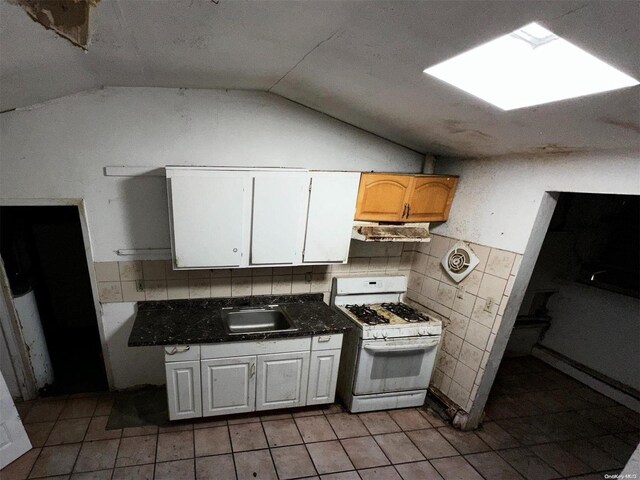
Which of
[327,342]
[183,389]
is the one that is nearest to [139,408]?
[183,389]

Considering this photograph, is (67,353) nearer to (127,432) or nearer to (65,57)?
(127,432)

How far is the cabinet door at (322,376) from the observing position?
98.4 inches

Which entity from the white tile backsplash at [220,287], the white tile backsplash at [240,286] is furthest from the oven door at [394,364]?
the white tile backsplash at [220,287]

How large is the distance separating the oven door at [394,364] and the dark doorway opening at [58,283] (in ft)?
7.46

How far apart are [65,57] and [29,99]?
0.71 metres

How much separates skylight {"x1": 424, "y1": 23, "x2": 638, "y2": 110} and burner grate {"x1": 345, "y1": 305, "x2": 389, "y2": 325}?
5.78 ft

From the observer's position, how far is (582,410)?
9.82ft

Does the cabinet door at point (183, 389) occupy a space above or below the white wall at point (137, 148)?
below

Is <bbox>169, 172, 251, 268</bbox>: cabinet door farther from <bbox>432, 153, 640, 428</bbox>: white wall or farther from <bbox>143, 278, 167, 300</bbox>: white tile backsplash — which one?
<bbox>432, 153, 640, 428</bbox>: white wall

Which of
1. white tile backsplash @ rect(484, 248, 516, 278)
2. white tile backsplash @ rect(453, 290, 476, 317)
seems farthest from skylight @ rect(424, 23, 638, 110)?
white tile backsplash @ rect(453, 290, 476, 317)

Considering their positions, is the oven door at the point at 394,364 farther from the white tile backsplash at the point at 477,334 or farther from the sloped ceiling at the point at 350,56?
the sloped ceiling at the point at 350,56

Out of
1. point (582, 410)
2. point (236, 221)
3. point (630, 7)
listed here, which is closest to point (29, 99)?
point (236, 221)

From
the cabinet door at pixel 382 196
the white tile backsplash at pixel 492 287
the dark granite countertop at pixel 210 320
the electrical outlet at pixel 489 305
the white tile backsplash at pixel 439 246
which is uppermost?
the cabinet door at pixel 382 196

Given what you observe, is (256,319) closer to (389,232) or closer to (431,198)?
(389,232)
